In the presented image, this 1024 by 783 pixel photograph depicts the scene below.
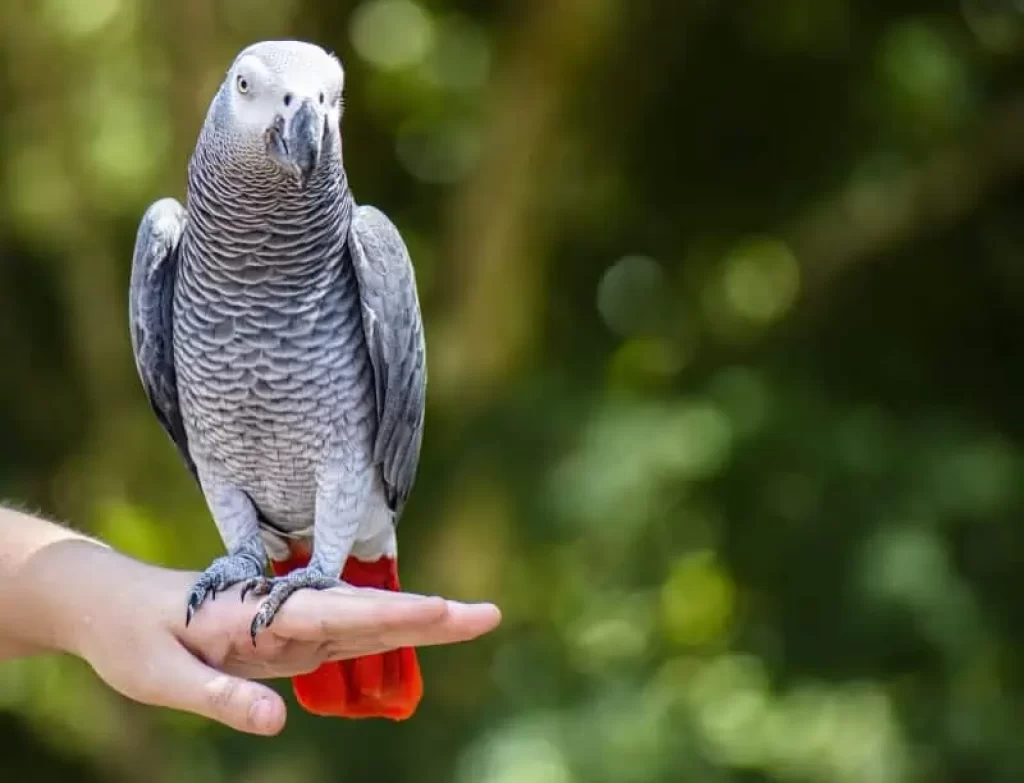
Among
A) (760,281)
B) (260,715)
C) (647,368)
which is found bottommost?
(260,715)

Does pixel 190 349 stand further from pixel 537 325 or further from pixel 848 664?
pixel 848 664

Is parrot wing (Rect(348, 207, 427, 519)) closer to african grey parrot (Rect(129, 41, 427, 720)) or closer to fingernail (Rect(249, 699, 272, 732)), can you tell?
african grey parrot (Rect(129, 41, 427, 720))

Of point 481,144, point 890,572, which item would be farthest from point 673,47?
point 890,572

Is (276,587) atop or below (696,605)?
below

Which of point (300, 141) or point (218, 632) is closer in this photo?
point (300, 141)

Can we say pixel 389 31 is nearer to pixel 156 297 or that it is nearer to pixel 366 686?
pixel 156 297

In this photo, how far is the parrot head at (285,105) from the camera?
73cm

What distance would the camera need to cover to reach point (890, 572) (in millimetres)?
1998

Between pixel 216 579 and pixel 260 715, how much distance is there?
0.12 metres

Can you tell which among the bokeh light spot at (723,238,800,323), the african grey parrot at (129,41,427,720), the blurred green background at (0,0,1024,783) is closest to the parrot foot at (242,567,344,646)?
the african grey parrot at (129,41,427,720)

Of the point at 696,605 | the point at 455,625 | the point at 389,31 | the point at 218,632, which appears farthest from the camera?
the point at 696,605

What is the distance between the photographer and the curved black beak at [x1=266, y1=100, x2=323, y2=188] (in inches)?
28.7

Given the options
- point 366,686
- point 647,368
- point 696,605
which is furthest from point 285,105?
point 696,605

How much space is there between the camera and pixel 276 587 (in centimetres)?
91
